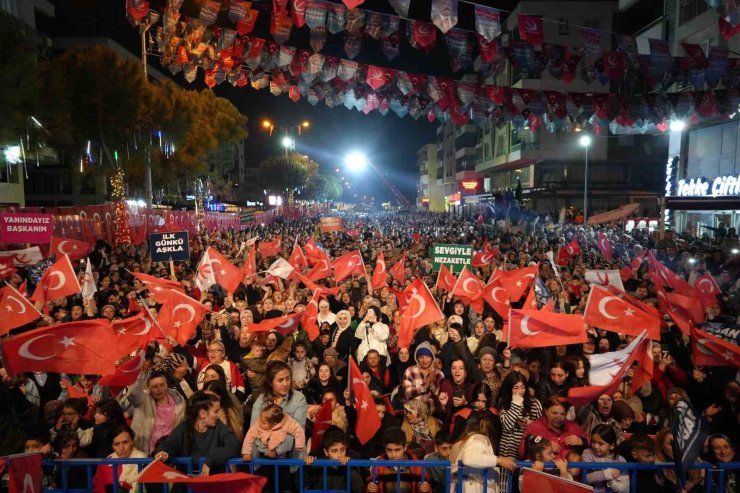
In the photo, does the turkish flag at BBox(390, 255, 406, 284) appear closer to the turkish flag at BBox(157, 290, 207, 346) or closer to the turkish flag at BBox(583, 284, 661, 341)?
the turkish flag at BBox(583, 284, 661, 341)

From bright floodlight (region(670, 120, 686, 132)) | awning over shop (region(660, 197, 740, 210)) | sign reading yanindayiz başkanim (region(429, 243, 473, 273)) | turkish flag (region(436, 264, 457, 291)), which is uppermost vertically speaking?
bright floodlight (region(670, 120, 686, 132))

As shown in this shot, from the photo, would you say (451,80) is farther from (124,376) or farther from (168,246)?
(124,376)

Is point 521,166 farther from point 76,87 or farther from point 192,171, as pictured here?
point 76,87

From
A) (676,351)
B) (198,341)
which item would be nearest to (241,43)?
(198,341)

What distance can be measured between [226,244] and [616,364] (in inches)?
773

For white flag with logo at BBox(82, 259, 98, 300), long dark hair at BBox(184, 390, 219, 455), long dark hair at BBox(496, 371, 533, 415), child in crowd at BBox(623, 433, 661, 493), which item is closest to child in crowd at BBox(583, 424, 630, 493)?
child in crowd at BBox(623, 433, 661, 493)

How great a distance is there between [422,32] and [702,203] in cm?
2177

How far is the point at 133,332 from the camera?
7324 millimetres

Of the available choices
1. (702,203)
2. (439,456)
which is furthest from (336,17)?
(702,203)

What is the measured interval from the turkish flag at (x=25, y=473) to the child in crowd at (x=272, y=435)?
1598 millimetres

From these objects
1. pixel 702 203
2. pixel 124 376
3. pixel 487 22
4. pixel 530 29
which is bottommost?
pixel 124 376

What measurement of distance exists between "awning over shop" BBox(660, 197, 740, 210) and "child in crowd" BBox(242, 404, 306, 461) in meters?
24.7

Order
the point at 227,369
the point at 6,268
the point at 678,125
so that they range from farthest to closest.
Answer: the point at 678,125 < the point at 6,268 < the point at 227,369

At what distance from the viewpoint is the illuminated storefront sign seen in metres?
24.2
